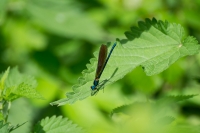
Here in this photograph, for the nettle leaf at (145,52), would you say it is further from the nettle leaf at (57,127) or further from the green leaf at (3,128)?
the green leaf at (3,128)

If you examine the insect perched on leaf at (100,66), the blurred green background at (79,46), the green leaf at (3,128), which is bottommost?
the green leaf at (3,128)

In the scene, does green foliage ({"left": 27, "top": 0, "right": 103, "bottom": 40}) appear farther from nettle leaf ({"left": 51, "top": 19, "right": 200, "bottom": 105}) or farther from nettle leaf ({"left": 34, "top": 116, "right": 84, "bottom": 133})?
nettle leaf ({"left": 34, "top": 116, "right": 84, "bottom": 133})

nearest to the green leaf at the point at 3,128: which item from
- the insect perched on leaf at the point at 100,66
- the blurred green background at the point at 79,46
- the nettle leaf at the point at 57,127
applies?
the nettle leaf at the point at 57,127

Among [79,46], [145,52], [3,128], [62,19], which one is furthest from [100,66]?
[79,46]

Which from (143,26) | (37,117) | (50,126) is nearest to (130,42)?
(143,26)

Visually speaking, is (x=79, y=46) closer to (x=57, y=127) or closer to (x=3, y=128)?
(x=57, y=127)

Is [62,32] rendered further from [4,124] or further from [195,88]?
[4,124]
